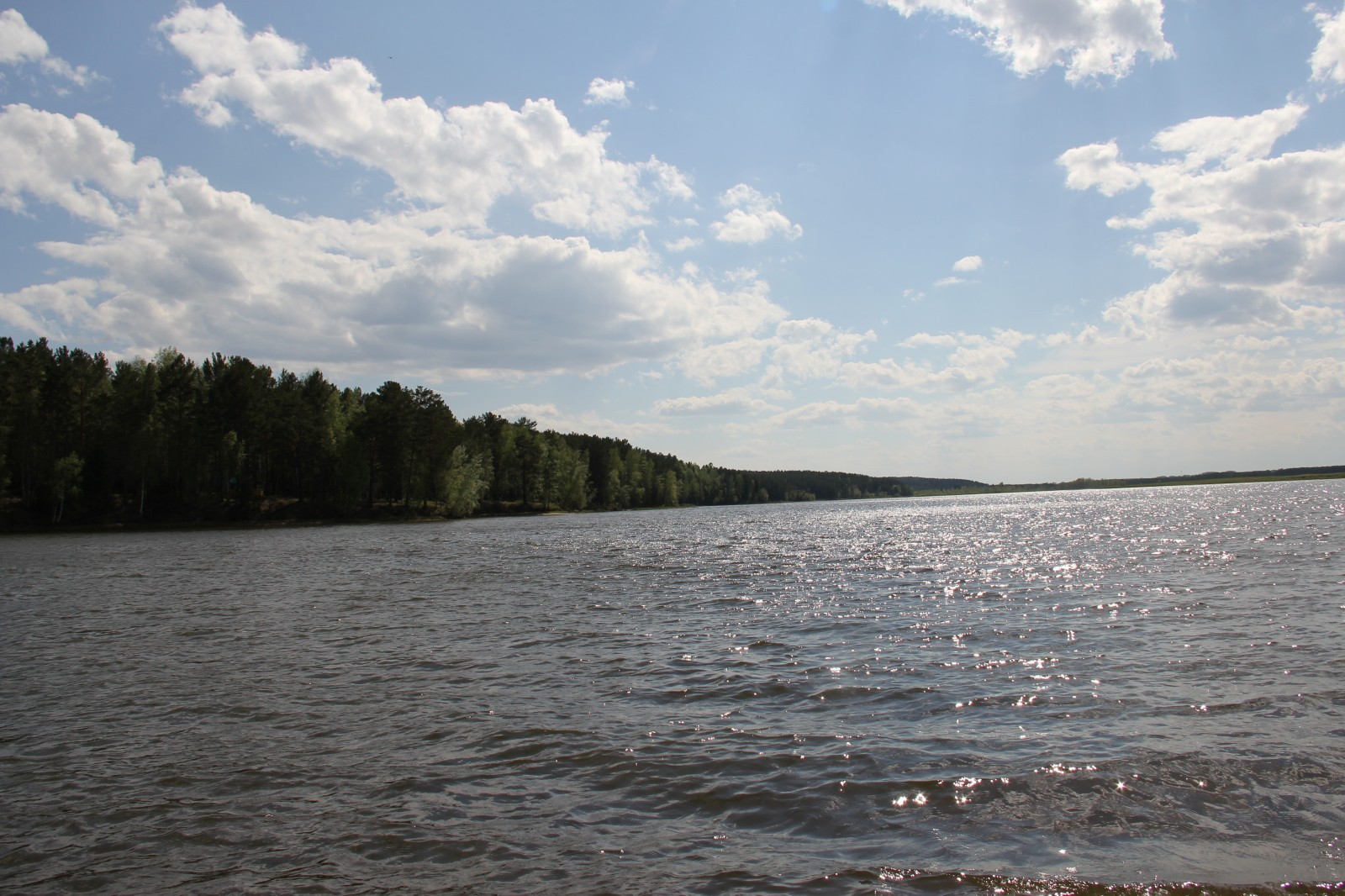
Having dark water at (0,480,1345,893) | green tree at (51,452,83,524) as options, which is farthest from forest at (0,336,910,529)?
dark water at (0,480,1345,893)

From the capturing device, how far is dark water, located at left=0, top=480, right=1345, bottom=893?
789cm

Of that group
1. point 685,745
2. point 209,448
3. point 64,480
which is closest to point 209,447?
point 209,448

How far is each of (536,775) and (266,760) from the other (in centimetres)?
426

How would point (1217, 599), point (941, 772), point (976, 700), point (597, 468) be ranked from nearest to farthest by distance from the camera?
point (941, 772) < point (976, 700) < point (1217, 599) < point (597, 468)

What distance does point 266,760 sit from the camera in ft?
37.3

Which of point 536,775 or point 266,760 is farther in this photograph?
point 266,760

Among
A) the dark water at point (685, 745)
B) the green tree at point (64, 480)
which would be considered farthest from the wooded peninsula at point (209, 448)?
the dark water at point (685, 745)

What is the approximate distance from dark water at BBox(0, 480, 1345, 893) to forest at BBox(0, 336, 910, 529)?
82523 millimetres

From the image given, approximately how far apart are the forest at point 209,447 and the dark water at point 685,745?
8252 cm

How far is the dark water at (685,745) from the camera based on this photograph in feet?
25.9

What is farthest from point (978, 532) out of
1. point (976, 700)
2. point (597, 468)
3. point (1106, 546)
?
point (597, 468)

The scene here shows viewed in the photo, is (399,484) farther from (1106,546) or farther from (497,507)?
(1106,546)

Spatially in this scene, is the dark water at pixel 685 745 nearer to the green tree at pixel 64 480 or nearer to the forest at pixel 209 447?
the green tree at pixel 64 480

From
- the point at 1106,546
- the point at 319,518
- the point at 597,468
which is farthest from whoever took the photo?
the point at 597,468
